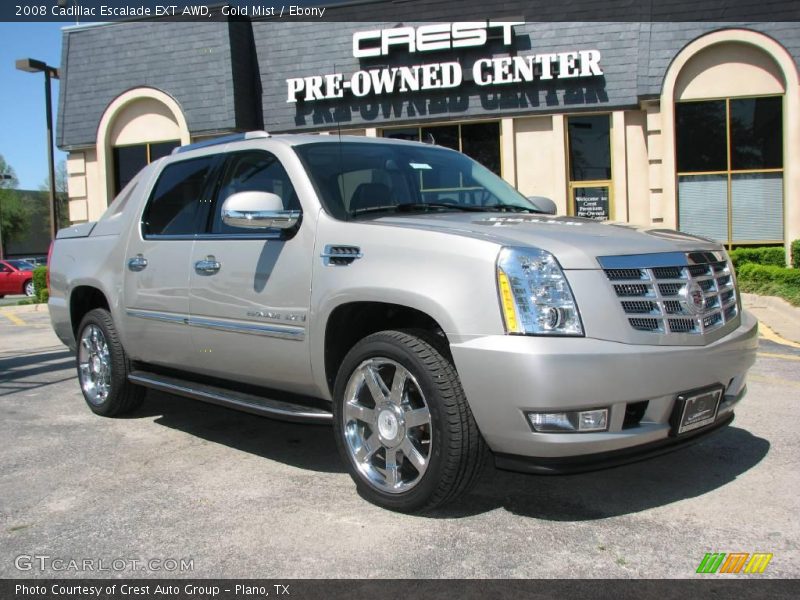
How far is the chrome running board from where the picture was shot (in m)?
4.13

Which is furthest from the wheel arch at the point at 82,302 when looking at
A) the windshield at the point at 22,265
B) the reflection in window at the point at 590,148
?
the windshield at the point at 22,265

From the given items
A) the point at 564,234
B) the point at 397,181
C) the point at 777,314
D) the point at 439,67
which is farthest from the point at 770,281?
the point at 564,234

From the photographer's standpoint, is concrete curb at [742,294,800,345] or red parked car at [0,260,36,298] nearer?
concrete curb at [742,294,800,345]

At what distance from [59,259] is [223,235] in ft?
8.20

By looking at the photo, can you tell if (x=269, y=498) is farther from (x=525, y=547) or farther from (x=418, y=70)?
(x=418, y=70)

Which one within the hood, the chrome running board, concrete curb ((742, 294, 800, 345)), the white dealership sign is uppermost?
the white dealership sign

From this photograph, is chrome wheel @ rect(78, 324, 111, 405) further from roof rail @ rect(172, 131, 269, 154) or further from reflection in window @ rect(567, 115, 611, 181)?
reflection in window @ rect(567, 115, 611, 181)

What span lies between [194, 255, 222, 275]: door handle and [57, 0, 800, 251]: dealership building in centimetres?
1081

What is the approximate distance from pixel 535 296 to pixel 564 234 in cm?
50

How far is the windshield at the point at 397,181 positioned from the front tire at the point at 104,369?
7.49 feet

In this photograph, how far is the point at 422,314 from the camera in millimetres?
3803

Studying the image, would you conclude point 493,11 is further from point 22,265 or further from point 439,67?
point 22,265

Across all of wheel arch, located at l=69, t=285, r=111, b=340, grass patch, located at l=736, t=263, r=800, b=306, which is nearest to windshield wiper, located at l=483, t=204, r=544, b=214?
wheel arch, located at l=69, t=285, r=111, b=340

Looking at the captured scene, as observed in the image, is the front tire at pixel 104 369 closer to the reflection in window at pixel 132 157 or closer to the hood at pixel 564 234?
the hood at pixel 564 234
